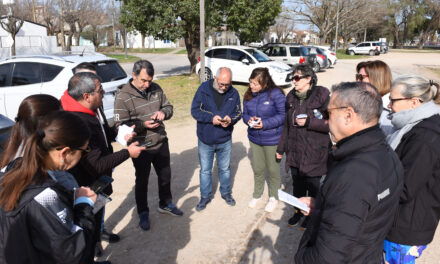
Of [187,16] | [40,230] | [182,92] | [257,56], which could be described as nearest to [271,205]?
[40,230]

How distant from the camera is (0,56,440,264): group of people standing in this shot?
5.08 feet

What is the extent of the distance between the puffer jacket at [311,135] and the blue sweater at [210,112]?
80cm

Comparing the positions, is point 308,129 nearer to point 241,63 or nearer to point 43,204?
point 43,204

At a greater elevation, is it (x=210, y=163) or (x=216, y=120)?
(x=216, y=120)

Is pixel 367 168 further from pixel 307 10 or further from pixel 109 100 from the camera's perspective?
pixel 307 10

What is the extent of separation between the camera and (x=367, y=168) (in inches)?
61.3

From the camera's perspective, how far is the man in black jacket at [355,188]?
1.54 m

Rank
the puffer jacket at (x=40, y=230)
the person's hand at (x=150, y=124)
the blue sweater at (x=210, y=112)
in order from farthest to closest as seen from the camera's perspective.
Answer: the blue sweater at (x=210, y=112) < the person's hand at (x=150, y=124) < the puffer jacket at (x=40, y=230)

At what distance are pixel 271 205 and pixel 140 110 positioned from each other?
210 centimetres

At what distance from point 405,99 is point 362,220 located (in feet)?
3.97

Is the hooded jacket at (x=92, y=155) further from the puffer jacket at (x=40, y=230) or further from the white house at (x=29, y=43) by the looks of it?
the white house at (x=29, y=43)

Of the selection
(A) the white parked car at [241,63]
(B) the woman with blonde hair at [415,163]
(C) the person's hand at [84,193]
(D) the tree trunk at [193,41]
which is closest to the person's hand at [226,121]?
(B) the woman with blonde hair at [415,163]

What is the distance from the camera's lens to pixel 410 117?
2.21 metres

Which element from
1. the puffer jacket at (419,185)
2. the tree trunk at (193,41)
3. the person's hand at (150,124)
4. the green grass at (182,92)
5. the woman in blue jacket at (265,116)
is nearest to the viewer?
the puffer jacket at (419,185)
